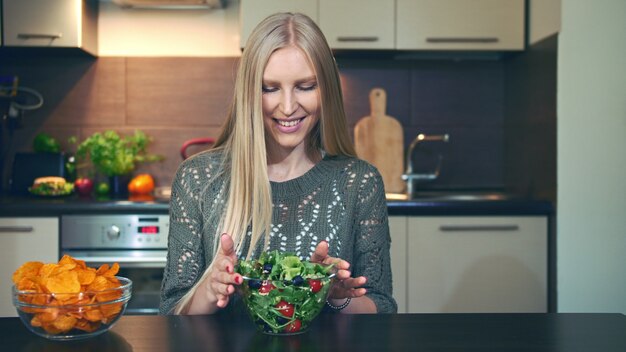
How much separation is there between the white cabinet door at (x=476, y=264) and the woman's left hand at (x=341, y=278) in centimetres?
148

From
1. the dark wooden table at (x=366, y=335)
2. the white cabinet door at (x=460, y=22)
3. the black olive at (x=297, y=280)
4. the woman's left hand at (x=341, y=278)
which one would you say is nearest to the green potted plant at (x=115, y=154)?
the white cabinet door at (x=460, y=22)

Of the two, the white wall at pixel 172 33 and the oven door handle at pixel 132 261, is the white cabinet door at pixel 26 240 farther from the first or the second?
the white wall at pixel 172 33

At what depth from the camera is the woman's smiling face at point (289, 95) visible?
149cm

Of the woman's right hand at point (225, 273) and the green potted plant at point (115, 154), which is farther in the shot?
the green potted plant at point (115, 154)

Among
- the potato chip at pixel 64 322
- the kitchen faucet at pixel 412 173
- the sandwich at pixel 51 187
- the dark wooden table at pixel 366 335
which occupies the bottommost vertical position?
the dark wooden table at pixel 366 335

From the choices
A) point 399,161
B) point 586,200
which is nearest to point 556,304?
point 586,200

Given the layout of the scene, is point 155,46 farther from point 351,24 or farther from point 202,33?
point 351,24

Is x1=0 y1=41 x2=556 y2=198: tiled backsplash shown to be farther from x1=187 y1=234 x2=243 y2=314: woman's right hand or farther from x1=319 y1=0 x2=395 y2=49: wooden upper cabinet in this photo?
x1=187 y1=234 x2=243 y2=314: woman's right hand

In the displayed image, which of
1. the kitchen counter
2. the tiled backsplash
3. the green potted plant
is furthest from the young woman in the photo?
the tiled backsplash

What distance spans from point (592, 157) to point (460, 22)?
2.55ft

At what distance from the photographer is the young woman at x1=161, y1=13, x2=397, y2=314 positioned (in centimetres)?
149

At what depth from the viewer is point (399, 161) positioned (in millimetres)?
3086

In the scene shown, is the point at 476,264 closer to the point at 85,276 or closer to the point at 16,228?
the point at 16,228

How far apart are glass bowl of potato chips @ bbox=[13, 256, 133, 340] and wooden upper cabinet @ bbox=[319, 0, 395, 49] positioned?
6.72 feet
